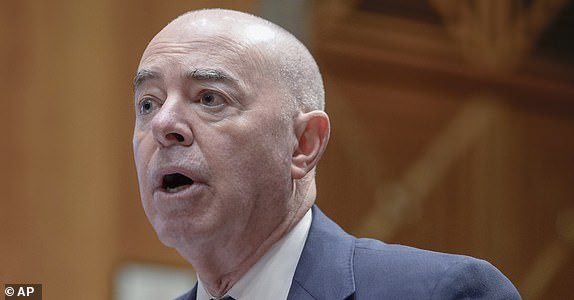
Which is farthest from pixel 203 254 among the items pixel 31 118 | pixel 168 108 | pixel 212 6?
pixel 212 6

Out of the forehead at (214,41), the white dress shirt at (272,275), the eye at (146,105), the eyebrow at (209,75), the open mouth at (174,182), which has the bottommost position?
the white dress shirt at (272,275)

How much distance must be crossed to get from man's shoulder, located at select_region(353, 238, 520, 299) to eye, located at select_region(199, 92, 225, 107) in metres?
0.52

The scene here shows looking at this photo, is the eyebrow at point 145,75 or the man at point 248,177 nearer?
the man at point 248,177

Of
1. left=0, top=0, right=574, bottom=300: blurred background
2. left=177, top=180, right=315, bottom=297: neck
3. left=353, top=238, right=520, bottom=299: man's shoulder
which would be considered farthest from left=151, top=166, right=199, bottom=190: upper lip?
left=0, top=0, right=574, bottom=300: blurred background

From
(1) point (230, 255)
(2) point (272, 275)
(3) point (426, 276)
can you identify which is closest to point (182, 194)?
(1) point (230, 255)

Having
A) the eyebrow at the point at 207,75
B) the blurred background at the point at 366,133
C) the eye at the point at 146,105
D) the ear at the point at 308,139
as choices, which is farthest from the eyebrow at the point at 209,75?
the blurred background at the point at 366,133

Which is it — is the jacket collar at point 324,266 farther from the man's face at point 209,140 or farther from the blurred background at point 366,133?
the blurred background at point 366,133

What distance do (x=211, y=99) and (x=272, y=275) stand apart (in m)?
0.46

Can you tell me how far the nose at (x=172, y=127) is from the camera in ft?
7.96

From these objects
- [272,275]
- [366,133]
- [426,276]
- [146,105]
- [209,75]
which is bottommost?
[366,133]

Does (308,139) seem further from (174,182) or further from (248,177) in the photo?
(174,182)

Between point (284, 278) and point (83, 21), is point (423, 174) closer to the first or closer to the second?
point (83, 21)

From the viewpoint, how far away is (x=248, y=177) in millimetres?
2473

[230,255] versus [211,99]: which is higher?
[211,99]
